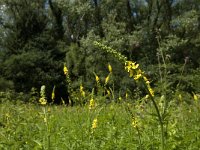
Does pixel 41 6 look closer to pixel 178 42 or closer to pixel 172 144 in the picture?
pixel 178 42

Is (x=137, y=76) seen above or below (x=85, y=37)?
below

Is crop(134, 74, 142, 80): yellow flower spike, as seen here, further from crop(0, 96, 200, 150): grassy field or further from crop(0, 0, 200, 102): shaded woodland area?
crop(0, 0, 200, 102): shaded woodland area

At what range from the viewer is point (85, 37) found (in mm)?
35000

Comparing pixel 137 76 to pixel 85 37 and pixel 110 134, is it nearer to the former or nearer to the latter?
pixel 110 134

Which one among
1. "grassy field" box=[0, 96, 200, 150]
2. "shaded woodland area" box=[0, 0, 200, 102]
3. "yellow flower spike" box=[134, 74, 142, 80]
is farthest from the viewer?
"shaded woodland area" box=[0, 0, 200, 102]

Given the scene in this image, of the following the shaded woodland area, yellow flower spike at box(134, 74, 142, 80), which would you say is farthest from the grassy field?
the shaded woodland area

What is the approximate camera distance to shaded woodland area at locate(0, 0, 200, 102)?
29438 millimetres

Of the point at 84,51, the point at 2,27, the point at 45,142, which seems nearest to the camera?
the point at 45,142

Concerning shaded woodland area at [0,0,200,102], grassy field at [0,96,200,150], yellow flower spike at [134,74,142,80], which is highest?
shaded woodland area at [0,0,200,102]

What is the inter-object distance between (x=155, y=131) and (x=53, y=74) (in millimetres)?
29614

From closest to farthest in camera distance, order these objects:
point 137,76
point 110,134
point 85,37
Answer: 1. point 137,76
2. point 110,134
3. point 85,37

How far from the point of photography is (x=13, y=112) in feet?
20.2

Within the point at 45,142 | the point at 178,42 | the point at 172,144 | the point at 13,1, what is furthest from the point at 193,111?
the point at 13,1

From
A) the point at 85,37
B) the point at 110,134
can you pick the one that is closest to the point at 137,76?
the point at 110,134
